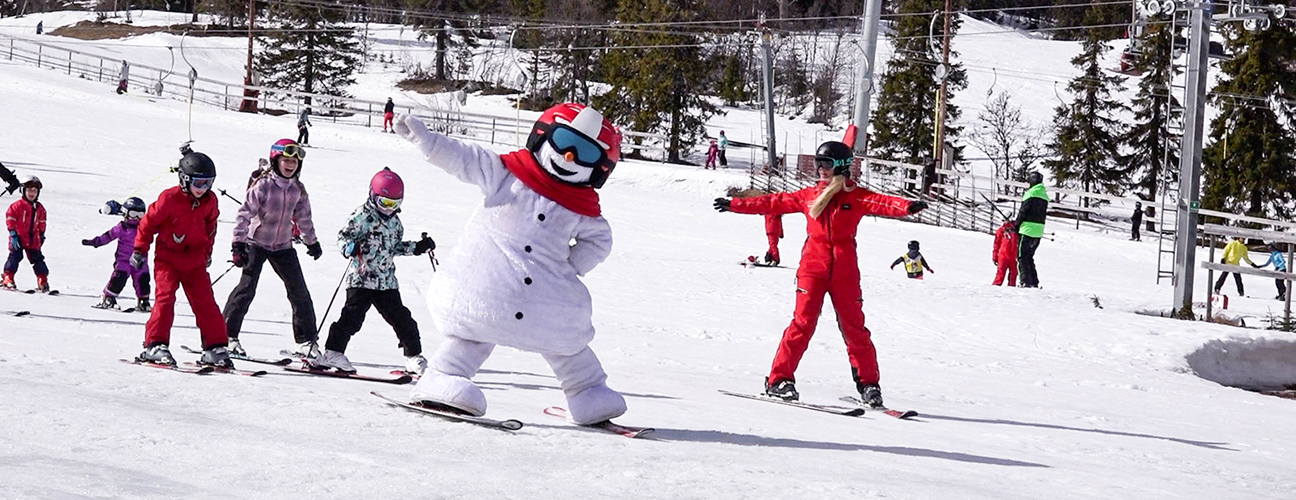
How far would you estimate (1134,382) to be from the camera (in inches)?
426

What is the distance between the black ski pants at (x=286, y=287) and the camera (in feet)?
27.0

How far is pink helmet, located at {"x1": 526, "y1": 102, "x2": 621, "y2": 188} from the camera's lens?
5523 millimetres

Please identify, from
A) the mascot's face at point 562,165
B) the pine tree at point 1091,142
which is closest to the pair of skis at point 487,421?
the mascot's face at point 562,165

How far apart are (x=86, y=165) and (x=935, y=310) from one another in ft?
62.7

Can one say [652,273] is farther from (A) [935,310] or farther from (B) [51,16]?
(B) [51,16]

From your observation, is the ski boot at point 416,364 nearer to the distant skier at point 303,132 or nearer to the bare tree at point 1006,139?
the distant skier at point 303,132

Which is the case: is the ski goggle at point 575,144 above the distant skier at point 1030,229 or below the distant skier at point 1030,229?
above

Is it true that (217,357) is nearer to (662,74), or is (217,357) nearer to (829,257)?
(829,257)

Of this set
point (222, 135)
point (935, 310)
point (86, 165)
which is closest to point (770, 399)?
point (935, 310)

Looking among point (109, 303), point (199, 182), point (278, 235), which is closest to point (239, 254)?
point (278, 235)

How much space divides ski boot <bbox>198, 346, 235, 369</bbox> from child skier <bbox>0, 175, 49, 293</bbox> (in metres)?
6.77

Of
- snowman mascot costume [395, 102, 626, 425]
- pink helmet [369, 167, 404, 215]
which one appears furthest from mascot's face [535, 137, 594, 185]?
pink helmet [369, 167, 404, 215]

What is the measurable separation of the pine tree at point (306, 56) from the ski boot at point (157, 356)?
52.1m

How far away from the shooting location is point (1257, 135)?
40469mm
